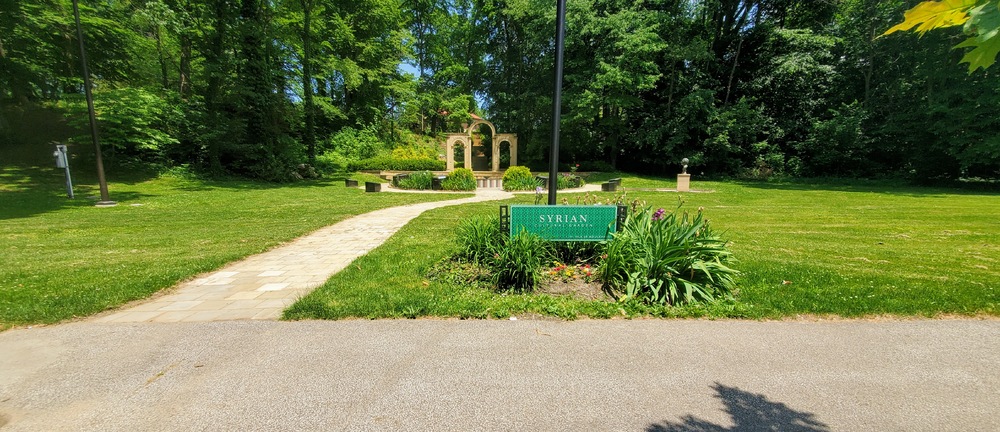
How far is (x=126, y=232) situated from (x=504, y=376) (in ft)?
32.5

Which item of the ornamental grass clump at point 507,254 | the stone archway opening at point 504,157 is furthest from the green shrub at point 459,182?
the stone archway opening at point 504,157

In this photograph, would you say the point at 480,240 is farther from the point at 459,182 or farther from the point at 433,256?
the point at 459,182

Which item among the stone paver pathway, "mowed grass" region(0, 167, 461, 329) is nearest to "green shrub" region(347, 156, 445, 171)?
"mowed grass" region(0, 167, 461, 329)

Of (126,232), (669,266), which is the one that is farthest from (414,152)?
(669,266)

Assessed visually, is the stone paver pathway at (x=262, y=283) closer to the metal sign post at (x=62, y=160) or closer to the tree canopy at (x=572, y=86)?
the metal sign post at (x=62, y=160)

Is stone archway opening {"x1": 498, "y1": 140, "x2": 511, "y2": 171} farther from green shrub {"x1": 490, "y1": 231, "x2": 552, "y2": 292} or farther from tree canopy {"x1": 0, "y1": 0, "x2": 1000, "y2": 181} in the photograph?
green shrub {"x1": 490, "y1": 231, "x2": 552, "y2": 292}

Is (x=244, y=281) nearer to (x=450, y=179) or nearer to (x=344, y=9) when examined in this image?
(x=450, y=179)

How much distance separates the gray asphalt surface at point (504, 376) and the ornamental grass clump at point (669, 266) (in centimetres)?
55

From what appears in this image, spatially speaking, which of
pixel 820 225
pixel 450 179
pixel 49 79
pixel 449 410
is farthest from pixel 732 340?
pixel 49 79

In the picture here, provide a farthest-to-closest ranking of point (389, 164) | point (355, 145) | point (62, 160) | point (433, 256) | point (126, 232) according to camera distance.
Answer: point (355, 145) → point (389, 164) → point (62, 160) → point (126, 232) → point (433, 256)

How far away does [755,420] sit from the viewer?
247cm

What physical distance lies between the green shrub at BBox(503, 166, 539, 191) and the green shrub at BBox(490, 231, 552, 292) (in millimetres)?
13436

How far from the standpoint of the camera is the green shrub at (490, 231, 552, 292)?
4.72 meters

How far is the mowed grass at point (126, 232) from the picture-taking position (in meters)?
4.61
